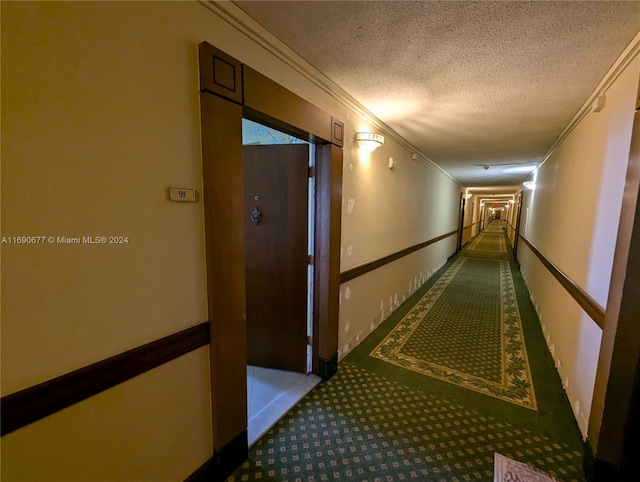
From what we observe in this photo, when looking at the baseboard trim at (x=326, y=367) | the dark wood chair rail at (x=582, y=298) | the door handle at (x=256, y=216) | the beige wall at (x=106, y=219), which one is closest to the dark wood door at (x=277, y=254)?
the door handle at (x=256, y=216)

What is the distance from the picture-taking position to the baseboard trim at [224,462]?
1459 mm

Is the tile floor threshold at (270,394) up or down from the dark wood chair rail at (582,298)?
down

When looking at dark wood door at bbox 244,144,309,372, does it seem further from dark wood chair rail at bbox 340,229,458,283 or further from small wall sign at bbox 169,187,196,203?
small wall sign at bbox 169,187,196,203

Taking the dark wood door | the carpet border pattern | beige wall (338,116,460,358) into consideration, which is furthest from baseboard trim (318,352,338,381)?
the carpet border pattern

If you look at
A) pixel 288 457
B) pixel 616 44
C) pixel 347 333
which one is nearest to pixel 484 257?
pixel 347 333

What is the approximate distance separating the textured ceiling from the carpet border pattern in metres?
2.40

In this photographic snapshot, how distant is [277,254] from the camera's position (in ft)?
8.09

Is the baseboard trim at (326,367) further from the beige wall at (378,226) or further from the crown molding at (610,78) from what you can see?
the crown molding at (610,78)

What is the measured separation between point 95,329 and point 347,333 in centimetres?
222

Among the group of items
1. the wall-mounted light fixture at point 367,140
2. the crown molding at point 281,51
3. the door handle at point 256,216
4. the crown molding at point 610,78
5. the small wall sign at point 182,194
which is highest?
the crown molding at point 281,51

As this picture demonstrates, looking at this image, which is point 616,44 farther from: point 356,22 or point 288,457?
point 288,457

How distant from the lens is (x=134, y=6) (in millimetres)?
1041

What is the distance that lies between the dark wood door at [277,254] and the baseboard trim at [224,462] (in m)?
0.93

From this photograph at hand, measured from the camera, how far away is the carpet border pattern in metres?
2.32
